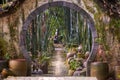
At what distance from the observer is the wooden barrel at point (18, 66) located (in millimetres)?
9711

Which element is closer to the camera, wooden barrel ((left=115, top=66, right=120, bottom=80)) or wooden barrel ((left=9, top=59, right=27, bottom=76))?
wooden barrel ((left=115, top=66, right=120, bottom=80))

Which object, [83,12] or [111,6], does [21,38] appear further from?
[111,6]

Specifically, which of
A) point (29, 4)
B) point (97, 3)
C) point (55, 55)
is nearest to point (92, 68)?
point (97, 3)

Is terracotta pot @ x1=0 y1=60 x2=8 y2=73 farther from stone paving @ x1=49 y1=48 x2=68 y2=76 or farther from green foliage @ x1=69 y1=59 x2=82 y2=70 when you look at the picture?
green foliage @ x1=69 y1=59 x2=82 y2=70

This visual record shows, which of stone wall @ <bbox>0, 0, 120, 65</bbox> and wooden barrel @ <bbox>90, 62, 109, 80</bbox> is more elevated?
stone wall @ <bbox>0, 0, 120, 65</bbox>

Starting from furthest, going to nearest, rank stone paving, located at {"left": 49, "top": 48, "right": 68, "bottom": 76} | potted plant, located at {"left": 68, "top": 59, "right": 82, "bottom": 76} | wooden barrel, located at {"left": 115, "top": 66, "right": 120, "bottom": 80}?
stone paving, located at {"left": 49, "top": 48, "right": 68, "bottom": 76}, potted plant, located at {"left": 68, "top": 59, "right": 82, "bottom": 76}, wooden barrel, located at {"left": 115, "top": 66, "right": 120, "bottom": 80}

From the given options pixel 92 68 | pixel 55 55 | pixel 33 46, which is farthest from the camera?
pixel 55 55

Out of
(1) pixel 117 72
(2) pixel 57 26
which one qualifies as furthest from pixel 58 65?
(1) pixel 117 72

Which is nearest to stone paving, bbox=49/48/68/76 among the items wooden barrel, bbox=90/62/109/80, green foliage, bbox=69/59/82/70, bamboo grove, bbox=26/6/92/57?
green foliage, bbox=69/59/82/70

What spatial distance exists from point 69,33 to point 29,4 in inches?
385

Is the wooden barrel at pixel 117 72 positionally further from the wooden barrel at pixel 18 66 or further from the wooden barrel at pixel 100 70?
the wooden barrel at pixel 18 66

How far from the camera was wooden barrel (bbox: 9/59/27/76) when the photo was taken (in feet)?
31.9

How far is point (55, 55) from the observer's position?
19.2 metres

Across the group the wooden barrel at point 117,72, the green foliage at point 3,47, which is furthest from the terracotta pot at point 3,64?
the wooden barrel at point 117,72
